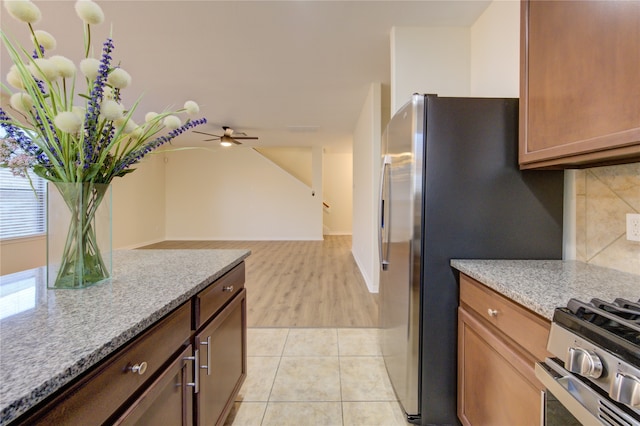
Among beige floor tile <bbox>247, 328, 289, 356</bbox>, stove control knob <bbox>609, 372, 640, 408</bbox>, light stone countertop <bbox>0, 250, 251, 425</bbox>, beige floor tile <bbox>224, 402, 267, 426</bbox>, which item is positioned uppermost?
light stone countertop <bbox>0, 250, 251, 425</bbox>

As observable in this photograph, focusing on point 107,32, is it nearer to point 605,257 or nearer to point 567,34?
point 567,34

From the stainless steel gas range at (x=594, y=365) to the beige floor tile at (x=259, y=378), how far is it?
4.83 feet

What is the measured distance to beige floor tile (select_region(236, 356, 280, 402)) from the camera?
5.61ft

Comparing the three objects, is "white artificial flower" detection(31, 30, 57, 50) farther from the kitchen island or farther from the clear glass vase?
the kitchen island

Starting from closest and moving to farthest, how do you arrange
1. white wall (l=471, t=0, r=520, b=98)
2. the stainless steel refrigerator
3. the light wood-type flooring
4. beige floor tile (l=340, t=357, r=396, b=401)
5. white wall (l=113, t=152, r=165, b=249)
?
the stainless steel refrigerator → beige floor tile (l=340, t=357, r=396, b=401) → white wall (l=471, t=0, r=520, b=98) → the light wood-type flooring → white wall (l=113, t=152, r=165, b=249)

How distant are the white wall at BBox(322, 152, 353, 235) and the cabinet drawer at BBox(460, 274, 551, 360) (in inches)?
311

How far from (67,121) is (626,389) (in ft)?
4.79

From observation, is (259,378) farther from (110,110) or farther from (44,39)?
(44,39)

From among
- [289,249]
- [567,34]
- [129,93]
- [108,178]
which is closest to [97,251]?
[108,178]

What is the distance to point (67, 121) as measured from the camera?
803mm

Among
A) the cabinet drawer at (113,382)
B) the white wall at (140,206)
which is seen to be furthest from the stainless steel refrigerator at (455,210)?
the white wall at (140,206)

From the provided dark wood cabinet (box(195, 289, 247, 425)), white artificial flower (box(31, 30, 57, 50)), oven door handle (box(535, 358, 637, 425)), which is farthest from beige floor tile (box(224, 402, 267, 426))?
white artificial flower (box(31, 30, 57, 50))

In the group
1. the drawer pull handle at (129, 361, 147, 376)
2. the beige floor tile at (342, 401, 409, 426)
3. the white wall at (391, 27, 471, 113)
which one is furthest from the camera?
the white wall at (391, 27, 471, 113)

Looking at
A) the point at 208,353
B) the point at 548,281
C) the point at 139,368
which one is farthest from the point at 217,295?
the point at 548,281
